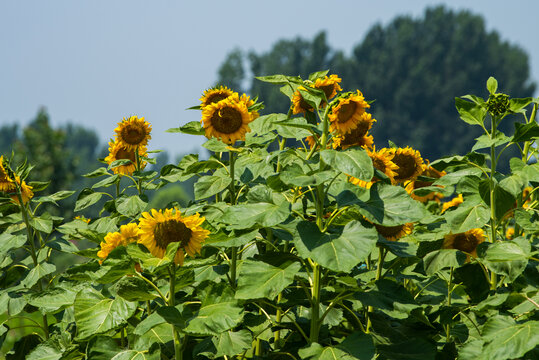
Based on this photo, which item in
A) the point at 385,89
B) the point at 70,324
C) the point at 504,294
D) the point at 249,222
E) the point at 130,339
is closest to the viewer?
the point at 249,222

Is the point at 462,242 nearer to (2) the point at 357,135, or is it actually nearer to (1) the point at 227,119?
(2) the point at 357,135

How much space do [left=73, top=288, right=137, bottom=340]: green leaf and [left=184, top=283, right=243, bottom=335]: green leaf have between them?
0.98 ft

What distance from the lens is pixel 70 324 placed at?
146 inches

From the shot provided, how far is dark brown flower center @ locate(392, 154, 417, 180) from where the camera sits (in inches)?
130

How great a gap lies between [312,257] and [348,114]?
798 millimetres

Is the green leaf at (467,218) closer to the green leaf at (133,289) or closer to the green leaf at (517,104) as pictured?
the green leaf at (517,104)

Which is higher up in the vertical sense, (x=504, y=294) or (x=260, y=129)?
(x=260, y=129)

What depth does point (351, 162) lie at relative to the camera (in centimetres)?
231

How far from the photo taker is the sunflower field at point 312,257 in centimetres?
240

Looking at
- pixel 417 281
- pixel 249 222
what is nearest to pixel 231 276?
pixel 249 222

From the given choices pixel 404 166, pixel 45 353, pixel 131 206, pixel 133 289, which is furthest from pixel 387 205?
pixel 45 353

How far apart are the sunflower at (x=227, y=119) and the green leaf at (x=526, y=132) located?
3.80 ft

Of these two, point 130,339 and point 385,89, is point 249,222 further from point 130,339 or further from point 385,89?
point 385,89

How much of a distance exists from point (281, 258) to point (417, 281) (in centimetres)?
85
